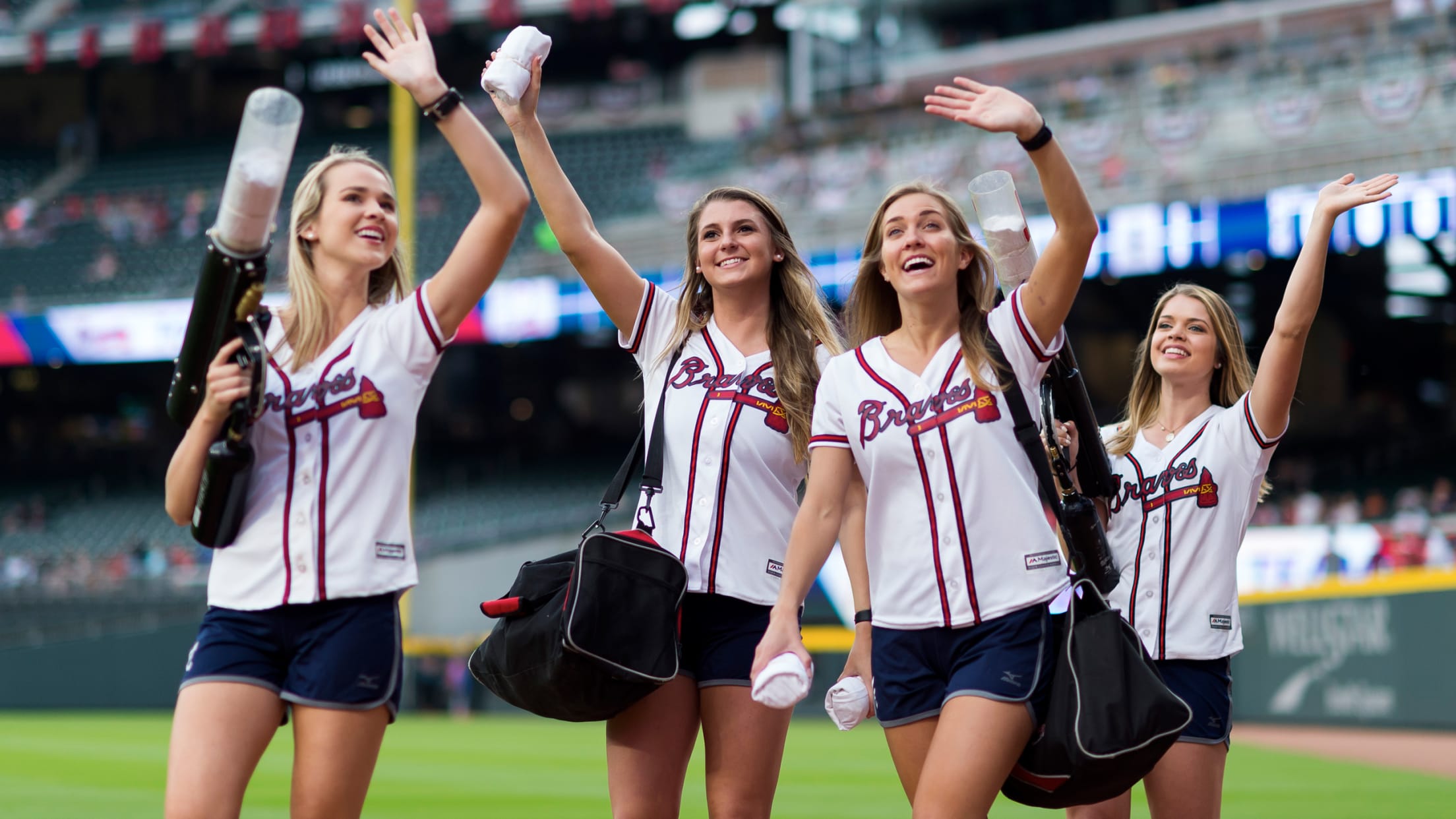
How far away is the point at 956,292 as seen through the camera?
12.8 feet

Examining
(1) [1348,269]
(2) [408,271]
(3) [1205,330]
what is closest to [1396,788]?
(3) [1205,330]

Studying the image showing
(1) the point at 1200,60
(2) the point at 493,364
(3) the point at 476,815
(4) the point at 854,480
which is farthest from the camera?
(2) the point at 493,364

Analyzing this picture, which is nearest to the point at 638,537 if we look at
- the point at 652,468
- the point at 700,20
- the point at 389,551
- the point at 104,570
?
the point at 652,468

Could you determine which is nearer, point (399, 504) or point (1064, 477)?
point (399, 504)

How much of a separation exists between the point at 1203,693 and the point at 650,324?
194 centimetres

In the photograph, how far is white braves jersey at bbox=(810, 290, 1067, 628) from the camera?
3.63 m

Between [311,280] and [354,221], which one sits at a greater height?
[354,221]

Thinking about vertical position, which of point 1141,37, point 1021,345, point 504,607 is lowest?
point 504,607

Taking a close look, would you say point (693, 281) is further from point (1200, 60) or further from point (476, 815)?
point (1200, 60)

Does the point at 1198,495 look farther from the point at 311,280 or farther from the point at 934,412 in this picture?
the point at 311,280

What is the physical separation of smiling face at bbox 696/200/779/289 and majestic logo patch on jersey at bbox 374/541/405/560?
1187mm

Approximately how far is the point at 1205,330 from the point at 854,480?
1.57 meters

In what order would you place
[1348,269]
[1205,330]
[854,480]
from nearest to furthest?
[854,480]
[1205,330]
[1348,269]

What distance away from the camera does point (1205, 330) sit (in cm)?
488
